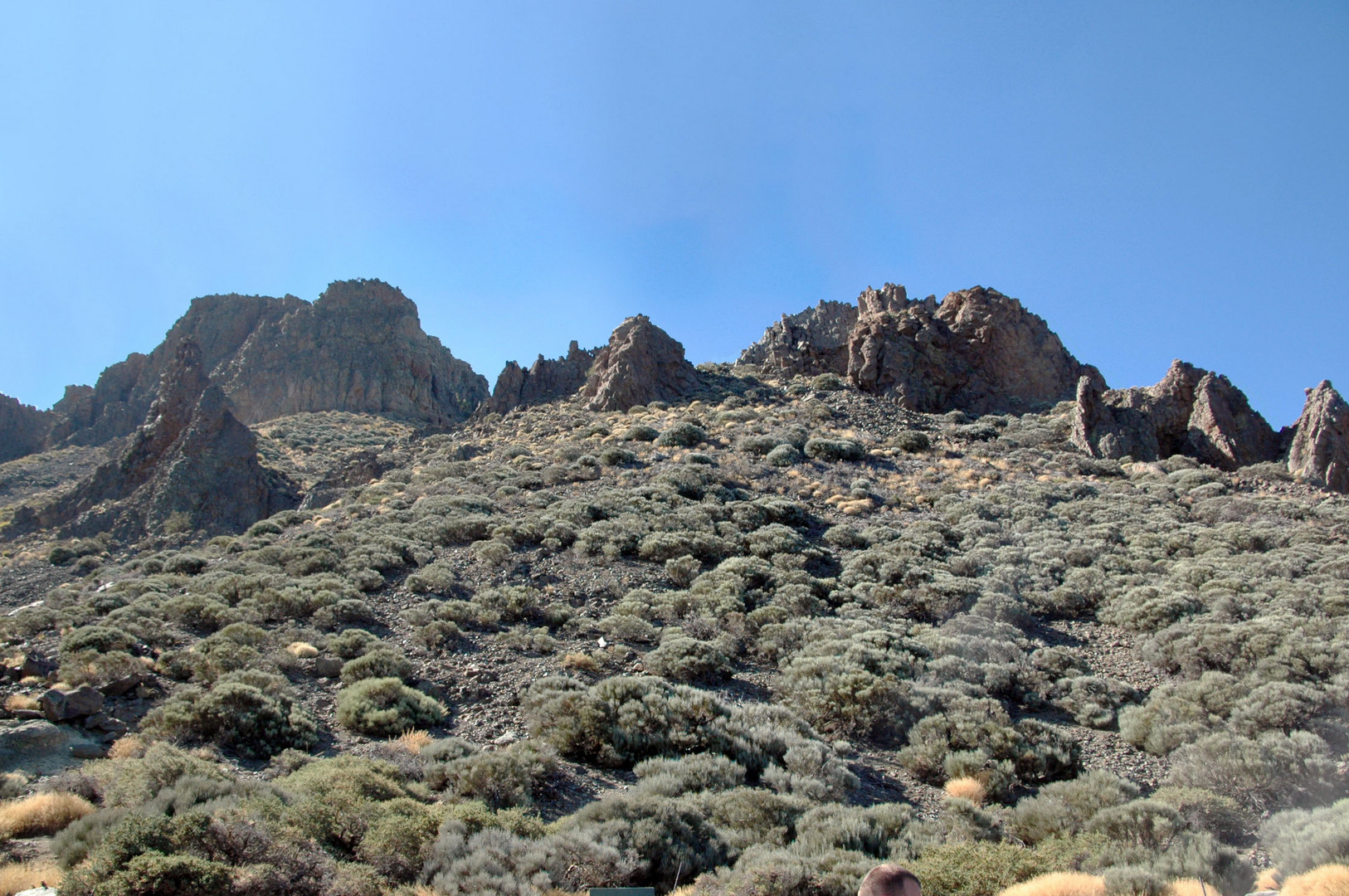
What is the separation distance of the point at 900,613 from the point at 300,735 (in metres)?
11.7

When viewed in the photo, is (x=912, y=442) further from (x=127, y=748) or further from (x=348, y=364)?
(x=348, y=364)

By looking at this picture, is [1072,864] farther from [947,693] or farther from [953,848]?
[947,693]

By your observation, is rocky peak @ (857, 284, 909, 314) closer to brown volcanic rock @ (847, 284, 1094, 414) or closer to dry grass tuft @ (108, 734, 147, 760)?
brown volcanic rock @ (847, 284, 1094, 414)

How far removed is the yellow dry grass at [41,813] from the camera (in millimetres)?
6035

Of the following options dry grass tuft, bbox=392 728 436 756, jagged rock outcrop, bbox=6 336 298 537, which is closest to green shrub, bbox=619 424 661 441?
jagged rock outcrop, bbox=6 336 298 537

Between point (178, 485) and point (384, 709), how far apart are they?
27106 millimetres

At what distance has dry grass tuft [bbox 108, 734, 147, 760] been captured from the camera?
7.95m

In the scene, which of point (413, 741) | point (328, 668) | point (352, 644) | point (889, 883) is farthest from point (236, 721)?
point (889, 883)

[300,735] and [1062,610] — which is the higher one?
[1062,610]

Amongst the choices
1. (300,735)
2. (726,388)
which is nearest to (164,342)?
(726,388)

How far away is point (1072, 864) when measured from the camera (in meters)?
6.42

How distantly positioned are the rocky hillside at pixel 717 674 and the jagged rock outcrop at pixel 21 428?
114 feet

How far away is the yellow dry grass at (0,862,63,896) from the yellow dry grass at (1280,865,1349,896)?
29.4 ft

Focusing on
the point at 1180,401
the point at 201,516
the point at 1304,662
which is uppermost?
the point at 1180,401
